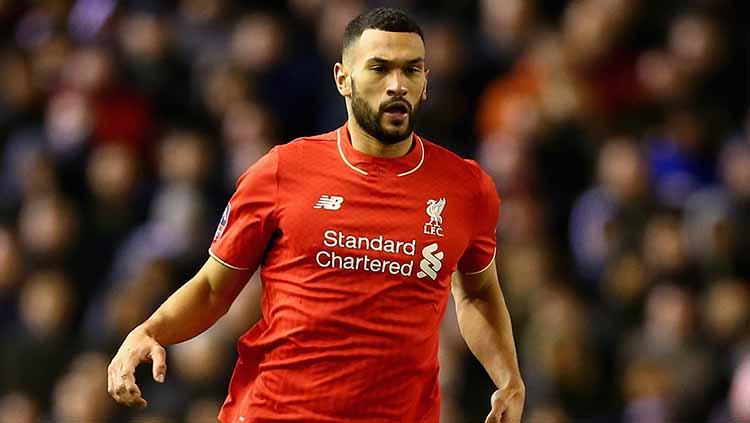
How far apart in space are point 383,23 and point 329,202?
0.58m

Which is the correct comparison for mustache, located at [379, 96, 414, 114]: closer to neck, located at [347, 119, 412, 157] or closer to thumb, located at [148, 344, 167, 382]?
neck, located at [347, 119, 412, 157]

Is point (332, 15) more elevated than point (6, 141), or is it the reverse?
point (332, 15)

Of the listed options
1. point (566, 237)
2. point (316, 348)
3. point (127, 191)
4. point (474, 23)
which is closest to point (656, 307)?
point (566, 237)

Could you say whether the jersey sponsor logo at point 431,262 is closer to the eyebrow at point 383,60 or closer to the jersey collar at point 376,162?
the jersey collar at point 376,162

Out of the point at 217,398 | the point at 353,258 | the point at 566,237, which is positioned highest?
the point at 353,258

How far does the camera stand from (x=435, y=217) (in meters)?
5.06

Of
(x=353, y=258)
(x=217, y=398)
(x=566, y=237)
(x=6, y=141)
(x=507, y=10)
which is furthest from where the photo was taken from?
(x=6, y=141)

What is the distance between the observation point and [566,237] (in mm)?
10000

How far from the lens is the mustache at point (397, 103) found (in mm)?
4906

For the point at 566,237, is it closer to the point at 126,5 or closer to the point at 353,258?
the point at 126,5

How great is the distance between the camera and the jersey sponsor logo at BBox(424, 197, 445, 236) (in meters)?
5.03

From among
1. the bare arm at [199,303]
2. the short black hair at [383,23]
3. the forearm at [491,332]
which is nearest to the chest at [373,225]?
the bare arm at [199,303]

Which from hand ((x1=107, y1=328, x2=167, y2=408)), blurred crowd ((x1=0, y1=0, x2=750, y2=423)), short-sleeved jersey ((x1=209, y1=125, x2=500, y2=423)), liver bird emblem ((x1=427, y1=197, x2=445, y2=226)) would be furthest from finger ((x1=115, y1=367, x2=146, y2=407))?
blurred crowd ((x1=0, y1=0, x2=750, y2=423))

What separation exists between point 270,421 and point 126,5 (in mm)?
7419
